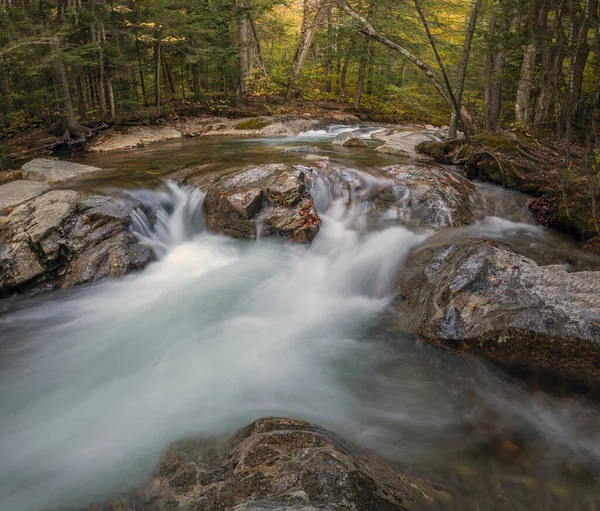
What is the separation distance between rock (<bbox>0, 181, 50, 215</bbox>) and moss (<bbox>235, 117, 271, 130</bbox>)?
933 centimetres

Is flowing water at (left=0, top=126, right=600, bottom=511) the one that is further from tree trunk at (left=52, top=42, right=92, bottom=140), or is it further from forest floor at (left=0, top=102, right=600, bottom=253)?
tree trunk at (left=52, top=42, right=92, bottom=140)

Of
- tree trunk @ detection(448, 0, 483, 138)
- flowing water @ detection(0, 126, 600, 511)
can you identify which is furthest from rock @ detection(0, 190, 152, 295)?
tree trunk @ detection(448, 0, 483, 138)

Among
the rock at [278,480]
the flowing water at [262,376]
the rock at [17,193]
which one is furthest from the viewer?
the rock at [17,193]

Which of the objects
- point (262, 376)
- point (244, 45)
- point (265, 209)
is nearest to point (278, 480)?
point (262, 376)

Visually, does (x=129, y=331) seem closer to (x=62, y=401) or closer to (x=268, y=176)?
(x=62, y=401)

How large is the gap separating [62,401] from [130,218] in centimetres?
329

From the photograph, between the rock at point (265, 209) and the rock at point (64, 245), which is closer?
the rock at point (64, 245)

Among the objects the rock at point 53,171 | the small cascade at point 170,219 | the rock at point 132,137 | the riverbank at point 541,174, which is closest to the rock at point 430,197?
the riverbank at point 541,174

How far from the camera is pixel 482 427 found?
121 inches

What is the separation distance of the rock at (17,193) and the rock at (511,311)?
6.28 meters

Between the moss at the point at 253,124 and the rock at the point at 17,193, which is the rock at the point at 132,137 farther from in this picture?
the rock at the point at 17,193

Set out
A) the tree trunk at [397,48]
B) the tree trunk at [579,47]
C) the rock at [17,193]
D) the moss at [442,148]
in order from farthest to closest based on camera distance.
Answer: the moss at [442,148]
the tree trunk at [397,48]
the rock at [17,193]
the tree trunk at [579,47]

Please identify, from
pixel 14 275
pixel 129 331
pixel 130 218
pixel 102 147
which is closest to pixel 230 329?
pixel 129 331

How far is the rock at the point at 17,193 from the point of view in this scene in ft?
19.7
